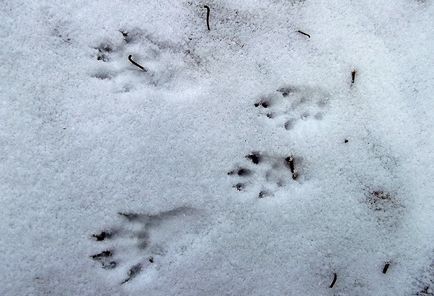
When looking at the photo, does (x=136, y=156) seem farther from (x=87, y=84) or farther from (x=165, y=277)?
(x=165, y=277)

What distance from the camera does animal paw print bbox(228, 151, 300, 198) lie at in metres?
1.35

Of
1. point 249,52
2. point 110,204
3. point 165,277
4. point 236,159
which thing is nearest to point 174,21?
point 249,52

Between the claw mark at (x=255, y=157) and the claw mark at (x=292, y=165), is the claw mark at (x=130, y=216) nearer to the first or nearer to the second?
the claw mark at (x=255, y=157)

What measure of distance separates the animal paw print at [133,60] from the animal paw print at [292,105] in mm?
362

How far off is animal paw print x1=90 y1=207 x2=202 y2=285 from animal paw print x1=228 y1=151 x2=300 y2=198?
0.21 meters

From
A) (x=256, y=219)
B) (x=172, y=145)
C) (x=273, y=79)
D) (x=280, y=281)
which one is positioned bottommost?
(x=280, y=281)

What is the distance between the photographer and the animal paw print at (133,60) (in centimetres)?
132

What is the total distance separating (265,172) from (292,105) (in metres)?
0.26

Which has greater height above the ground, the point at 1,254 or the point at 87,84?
the point at 87,84

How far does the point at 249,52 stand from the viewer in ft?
4.51

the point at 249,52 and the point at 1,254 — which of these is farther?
the point at 249,52

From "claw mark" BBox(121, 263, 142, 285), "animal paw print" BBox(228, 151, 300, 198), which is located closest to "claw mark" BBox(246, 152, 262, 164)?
"animal paw print" BBox(228, 151, 300, 198)

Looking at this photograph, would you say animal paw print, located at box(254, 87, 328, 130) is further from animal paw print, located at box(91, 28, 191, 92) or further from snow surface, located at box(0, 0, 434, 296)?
animal paw print, located at box(91, 28, 191, 92)

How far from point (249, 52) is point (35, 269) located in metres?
1.04
